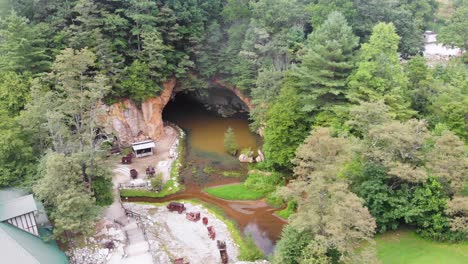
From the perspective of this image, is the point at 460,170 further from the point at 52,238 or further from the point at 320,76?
the point at 52,238

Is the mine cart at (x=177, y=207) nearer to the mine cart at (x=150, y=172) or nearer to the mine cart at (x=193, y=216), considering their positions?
the mine cart at (x=193, y=216)

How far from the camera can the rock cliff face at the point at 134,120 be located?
42.9 m

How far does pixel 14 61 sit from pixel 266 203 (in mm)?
24988

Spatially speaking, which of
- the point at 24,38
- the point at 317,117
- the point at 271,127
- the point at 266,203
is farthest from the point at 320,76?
the point at 24,38

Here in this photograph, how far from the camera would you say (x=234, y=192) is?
35625 mm

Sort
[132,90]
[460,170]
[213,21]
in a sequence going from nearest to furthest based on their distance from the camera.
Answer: [460,170]
[132,90]
[213,21]

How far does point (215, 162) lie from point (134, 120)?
10.5 m

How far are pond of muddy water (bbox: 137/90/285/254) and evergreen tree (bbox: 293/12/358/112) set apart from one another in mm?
9750

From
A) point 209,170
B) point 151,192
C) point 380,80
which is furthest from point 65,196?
point 380,80

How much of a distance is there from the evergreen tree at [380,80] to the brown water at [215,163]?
1185 centimetres

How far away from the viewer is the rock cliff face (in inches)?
1688

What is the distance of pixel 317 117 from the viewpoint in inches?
1341

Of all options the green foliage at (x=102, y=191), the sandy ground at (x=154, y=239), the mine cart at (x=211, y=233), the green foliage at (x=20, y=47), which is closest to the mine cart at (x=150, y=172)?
the sandy ground at (x=154, y=239)

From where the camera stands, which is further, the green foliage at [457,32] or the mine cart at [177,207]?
the green foliage at [457,32]
